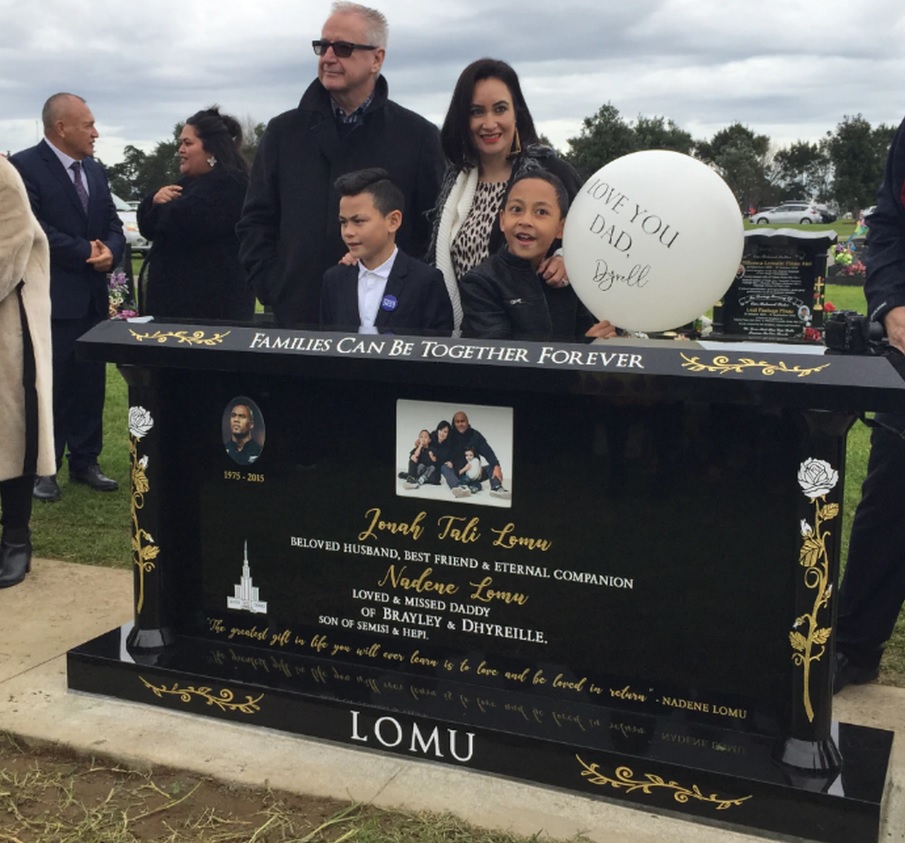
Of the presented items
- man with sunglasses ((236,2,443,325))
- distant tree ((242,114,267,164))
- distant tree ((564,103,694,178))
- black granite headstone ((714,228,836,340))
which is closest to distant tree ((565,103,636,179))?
distant tree ((564,103,694,178))

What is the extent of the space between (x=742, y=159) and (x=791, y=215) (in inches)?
136

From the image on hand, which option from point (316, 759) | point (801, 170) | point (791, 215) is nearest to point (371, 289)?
point (316, 759)

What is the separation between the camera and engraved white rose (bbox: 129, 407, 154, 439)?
3.31 metres

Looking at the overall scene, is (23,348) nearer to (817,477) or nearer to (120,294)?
(817,477)

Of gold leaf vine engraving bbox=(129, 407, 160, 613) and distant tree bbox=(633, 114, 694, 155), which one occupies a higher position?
distant tree bbox=(633, 114, 694, 155)

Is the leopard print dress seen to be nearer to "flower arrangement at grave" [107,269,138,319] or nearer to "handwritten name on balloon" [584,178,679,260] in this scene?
"handwritten name on balloon" [584,178,679,260]

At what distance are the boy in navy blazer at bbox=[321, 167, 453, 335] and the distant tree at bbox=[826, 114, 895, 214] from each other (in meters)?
48.5

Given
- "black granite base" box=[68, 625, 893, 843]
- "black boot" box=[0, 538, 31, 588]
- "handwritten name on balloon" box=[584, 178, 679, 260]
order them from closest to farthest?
"black granite base" box=[68, 625, 893, 843], "handwritten name on balloon" box=[584, 178, 679, 260], "black boot" box=[0, 538, 31, 588]

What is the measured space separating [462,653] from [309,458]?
72cm

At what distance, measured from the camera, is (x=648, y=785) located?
106 inches

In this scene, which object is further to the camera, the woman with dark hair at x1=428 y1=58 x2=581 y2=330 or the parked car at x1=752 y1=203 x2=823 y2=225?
the parked car at x1=752 y1=203 x2=823 y2=225

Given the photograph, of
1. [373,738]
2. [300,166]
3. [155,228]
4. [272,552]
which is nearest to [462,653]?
[373,738]

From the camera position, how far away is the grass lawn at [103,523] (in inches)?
193

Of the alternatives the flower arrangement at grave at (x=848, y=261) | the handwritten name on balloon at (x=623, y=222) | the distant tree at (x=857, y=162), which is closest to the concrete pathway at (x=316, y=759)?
the handwritten name on balloon at (x=623, y=222)
